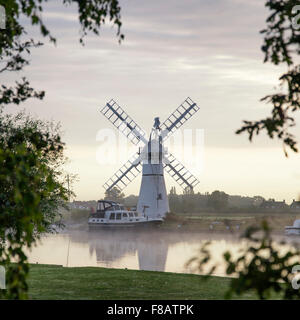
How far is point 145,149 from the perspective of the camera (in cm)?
4800

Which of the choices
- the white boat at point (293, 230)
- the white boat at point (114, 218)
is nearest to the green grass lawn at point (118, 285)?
the white boat at point (114, 218)

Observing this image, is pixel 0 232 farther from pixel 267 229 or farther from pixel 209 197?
pixel 209 197

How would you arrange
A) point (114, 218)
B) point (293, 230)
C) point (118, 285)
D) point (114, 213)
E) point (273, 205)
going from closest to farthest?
point (118, 285) < point (293, 230) < point (114, 218) < point (114, 213) < point (273, 205)

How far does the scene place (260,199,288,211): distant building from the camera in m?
82.9

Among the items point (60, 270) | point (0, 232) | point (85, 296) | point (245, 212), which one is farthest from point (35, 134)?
point (245, 212)

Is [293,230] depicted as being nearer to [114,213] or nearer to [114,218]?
[114,218]

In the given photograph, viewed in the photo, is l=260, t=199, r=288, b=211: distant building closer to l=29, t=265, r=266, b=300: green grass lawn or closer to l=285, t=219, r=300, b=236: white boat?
l=285, t=219, r=300, b=236: white boat

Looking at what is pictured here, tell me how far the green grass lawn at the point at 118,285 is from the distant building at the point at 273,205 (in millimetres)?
67985

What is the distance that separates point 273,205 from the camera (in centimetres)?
8494

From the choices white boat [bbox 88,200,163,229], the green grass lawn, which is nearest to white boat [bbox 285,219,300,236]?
white boat [bbox 88,200,163,229]

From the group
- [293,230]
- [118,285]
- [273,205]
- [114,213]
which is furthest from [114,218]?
[118,285]

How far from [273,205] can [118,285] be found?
7339 cm

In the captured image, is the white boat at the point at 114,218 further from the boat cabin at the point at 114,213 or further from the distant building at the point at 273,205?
the distant building at the point at 273,205

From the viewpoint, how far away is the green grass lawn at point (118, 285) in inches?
529
